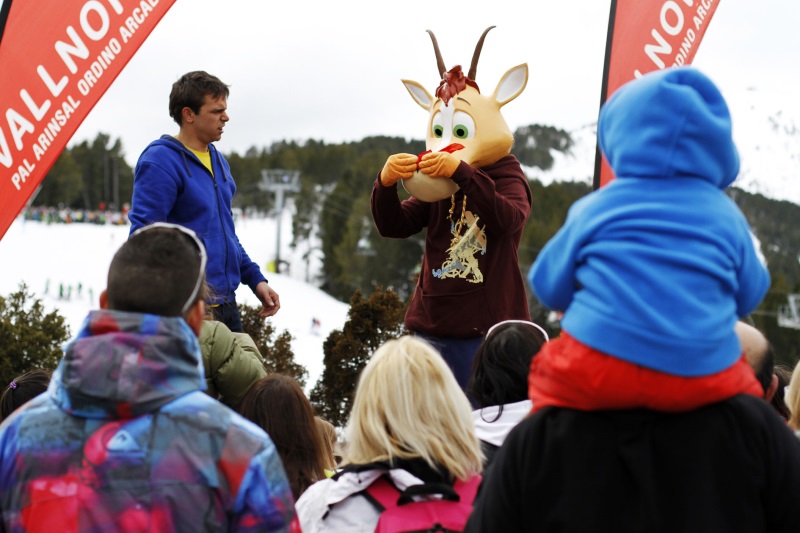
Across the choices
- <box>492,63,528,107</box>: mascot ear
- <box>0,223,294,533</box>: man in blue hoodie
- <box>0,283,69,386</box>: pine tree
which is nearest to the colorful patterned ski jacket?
<box>0,223,294,533</box>: man in blue hoodie

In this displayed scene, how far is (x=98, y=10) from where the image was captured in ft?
15.2

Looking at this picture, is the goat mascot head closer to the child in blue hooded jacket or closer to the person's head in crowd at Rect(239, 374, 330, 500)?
the person's head in crowd at Rect(239, 374, 330, 500)

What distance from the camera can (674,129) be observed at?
1988 millimetres

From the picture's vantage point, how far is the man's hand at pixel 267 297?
4898 millimetres

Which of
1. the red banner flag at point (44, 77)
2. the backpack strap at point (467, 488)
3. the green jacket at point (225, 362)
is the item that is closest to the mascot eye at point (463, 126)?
the green jacket at point (225, 362)

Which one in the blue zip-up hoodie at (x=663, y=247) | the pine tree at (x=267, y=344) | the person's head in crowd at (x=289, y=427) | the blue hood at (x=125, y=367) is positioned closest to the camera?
the blue zip-up hoodie at (x=663, y=247)

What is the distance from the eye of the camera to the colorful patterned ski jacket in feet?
6.66

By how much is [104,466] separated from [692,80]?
1.44 m

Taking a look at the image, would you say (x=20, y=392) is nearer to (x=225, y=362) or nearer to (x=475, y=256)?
(x=225, y=362)

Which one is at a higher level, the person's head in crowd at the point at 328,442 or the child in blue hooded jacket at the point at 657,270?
the child in blue hooded jacket at the point at 657,270

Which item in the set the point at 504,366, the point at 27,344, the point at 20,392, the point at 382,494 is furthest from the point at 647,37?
the point at 27,344

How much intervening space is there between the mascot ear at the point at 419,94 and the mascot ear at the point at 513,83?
39 centimetres

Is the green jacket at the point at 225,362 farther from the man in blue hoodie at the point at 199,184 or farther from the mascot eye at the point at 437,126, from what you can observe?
the mascot eye at the point at 437,126

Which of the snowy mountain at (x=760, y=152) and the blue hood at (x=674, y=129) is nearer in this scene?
the blue hood at (x=674, y=129)
